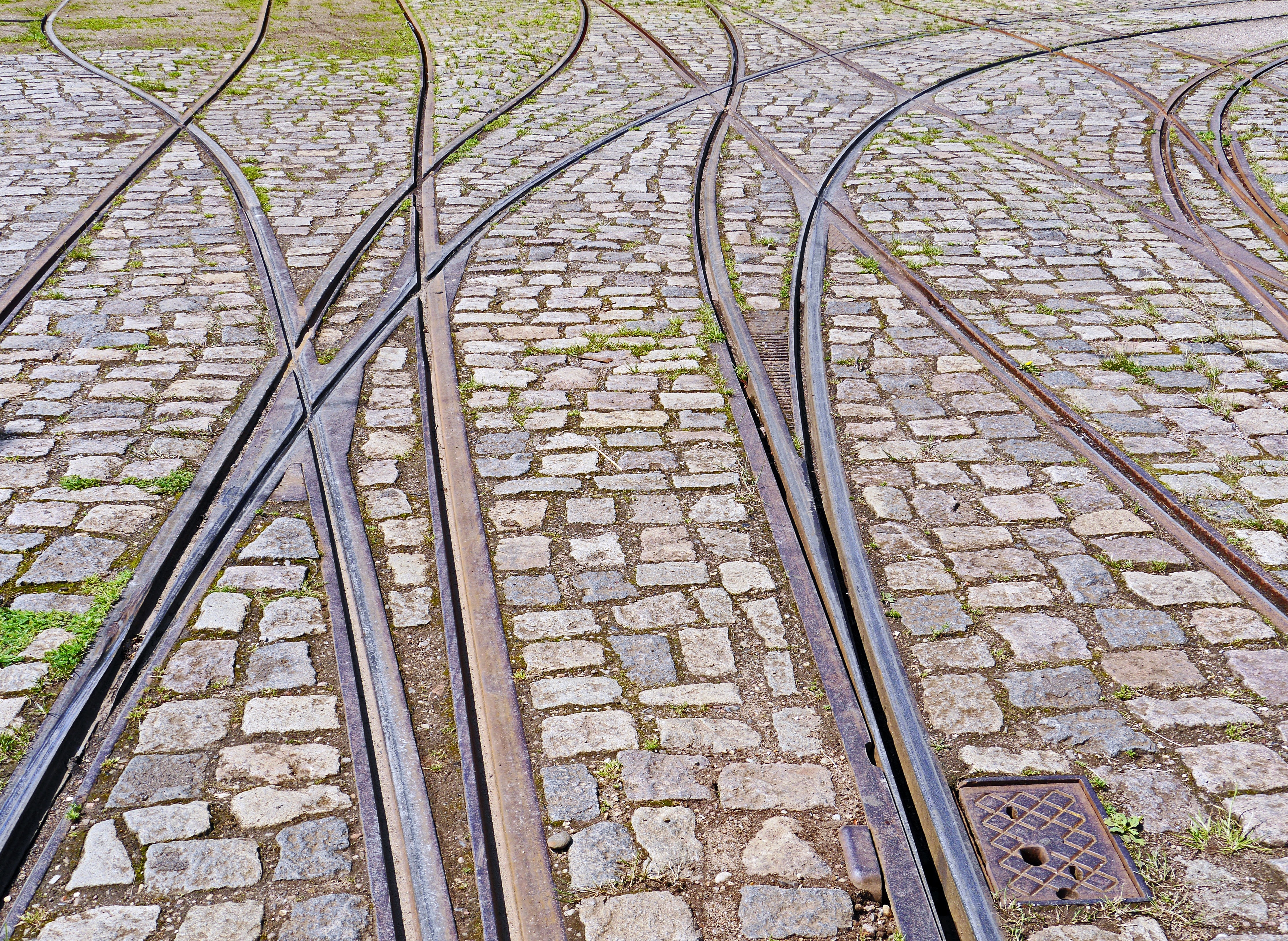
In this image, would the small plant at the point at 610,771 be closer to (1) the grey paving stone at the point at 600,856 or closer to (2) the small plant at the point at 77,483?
(1) the grey paving stone at the point at 600,856

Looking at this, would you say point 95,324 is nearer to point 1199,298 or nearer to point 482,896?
point 482,896

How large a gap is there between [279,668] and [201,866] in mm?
667

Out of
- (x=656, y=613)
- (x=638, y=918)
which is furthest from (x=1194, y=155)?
(x=638, y=918)

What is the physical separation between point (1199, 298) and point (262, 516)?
4.82 metres

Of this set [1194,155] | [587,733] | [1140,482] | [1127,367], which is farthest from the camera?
[1194,155]

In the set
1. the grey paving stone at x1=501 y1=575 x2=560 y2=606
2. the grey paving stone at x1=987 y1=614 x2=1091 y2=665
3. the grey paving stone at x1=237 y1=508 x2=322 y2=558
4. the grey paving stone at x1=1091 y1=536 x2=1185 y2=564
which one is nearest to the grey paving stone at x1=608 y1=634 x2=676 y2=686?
the grey paving stone at x1=501 y1=575 x2=560 y2=606

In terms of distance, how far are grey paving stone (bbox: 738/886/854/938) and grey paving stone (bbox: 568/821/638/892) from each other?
0.30 m

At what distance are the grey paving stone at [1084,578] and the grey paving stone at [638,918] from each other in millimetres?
1738

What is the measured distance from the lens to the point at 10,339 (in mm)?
4711

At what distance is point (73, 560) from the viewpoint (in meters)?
3.29

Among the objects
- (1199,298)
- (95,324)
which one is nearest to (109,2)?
(95,324)

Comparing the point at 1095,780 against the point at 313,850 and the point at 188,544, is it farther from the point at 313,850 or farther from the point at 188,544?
the point at 188,544

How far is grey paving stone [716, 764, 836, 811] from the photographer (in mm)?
2535

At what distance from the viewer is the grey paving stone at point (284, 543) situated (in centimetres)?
331
